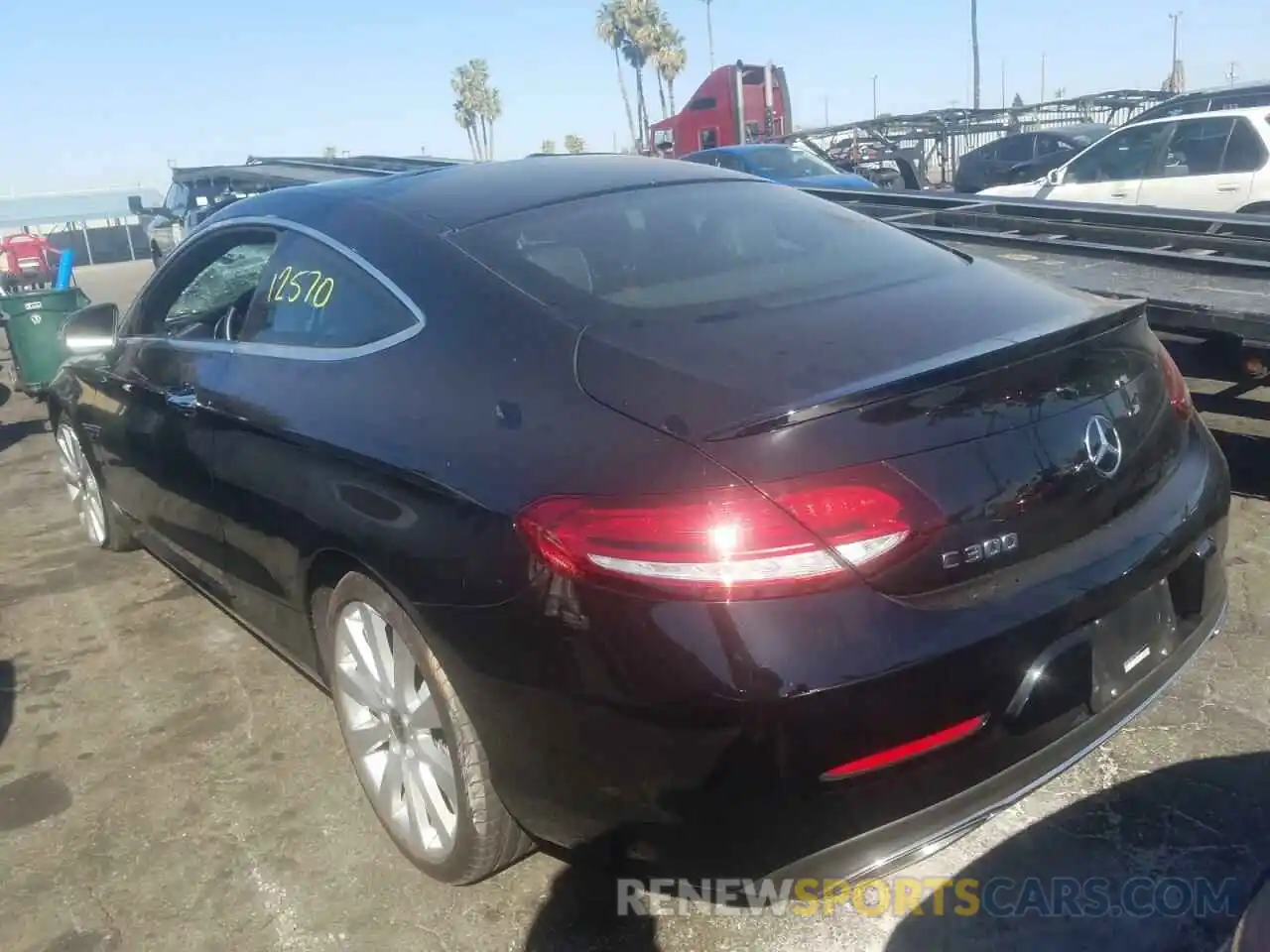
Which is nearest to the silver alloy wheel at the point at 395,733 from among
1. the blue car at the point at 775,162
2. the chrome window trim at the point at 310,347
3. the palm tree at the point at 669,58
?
the chrome window trim at the point at 310,347

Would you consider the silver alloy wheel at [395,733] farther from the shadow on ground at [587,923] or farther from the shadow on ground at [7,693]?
the shadow on ground at [7,693]

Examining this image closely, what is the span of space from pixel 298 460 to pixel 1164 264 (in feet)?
11.0

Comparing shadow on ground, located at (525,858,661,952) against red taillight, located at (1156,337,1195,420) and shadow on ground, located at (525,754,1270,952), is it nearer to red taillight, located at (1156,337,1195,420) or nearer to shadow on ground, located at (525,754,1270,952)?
shadow on ground, located at (525,754,1270,952)

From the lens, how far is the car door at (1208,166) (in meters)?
8.87

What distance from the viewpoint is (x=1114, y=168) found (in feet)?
32.6

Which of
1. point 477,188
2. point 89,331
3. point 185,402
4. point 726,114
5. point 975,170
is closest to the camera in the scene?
point 477,188

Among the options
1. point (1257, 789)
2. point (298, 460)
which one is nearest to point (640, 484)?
point (298, 460)

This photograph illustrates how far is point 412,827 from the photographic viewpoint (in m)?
2.60

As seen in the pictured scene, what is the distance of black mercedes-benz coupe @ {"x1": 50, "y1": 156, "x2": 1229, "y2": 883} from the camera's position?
1.87m

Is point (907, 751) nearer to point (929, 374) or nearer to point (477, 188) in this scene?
point (929, 374)

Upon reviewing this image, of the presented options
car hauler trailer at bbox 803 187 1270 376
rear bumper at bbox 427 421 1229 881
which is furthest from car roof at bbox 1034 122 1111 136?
rear bumper at bbox 427 421 1229 881

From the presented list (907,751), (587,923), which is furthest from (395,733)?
(907,751)

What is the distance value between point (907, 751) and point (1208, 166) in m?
8.93

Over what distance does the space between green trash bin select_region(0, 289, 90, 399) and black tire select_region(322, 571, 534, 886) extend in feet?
24.0
